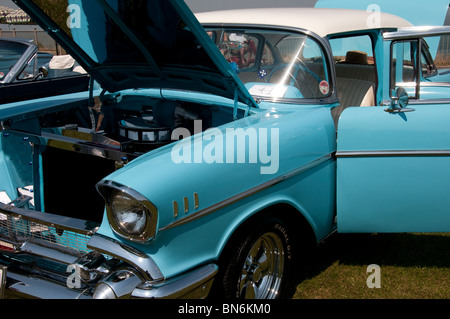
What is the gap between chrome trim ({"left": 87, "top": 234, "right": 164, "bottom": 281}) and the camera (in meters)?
1.88

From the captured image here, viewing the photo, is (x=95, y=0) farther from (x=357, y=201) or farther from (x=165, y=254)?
(x=357, y=201)

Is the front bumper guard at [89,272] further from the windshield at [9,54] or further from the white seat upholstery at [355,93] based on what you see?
the windshield at [9,54]

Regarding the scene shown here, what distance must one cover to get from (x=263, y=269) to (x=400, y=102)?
1.19 meters

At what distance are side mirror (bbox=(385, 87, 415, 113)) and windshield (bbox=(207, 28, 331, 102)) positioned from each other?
396 mm

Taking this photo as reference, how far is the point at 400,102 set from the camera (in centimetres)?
262

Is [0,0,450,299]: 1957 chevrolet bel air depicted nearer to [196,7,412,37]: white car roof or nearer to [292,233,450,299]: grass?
[196,7,412,37]: white car roof

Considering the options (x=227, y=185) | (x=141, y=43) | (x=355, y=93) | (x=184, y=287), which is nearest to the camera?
(x=184, y=287)

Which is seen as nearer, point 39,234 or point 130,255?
point 130,255

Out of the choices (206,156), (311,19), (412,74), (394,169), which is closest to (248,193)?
(206,156)

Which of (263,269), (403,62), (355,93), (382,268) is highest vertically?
(403,62)

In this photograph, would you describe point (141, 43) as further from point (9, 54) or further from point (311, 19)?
point (9, 54)

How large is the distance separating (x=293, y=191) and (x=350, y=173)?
361 millimetres

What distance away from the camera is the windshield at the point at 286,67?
2.86 m
